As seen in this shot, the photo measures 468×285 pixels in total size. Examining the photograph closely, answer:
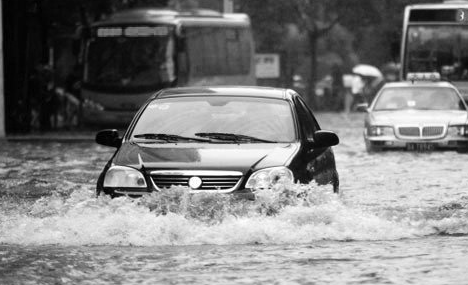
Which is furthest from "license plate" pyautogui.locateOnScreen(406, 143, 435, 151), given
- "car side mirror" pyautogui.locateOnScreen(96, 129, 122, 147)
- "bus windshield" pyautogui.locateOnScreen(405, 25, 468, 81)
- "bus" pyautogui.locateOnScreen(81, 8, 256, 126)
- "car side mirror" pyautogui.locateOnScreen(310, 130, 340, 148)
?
"car side mirror" pyautogui.locateOnScreen(96, 129, 122, 147)

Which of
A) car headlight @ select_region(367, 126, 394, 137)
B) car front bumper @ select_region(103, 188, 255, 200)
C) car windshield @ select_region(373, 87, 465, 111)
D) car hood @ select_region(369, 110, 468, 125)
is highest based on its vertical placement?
car front bumper @ select_region(103, 188, 255, 200)

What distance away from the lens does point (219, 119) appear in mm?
13188

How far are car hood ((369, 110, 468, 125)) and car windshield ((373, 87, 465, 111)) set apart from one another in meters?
0.42

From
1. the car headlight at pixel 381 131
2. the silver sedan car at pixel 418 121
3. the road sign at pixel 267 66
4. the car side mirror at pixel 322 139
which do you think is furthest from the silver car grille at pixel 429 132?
the road sign at pixel 267 66

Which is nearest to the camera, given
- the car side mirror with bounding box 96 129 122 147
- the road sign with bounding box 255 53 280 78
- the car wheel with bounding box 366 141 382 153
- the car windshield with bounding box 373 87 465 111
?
the car side mirror with bounding box 96 129 122 147

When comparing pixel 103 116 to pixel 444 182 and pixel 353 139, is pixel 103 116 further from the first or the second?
pixel 444 182

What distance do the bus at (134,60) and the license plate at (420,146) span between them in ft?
35.3

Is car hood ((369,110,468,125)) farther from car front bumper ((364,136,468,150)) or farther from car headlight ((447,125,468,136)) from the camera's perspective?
car front bumper ((364,136,468,150))

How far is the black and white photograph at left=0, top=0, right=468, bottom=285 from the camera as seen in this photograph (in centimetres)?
1053

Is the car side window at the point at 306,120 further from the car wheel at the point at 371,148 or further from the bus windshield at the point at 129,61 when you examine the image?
the bus windshield at the point at 129,61

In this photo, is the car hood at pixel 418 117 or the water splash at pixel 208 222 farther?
the car hood at pixel 418 117

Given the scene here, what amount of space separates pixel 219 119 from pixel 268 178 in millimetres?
1388

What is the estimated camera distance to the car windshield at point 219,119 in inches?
510

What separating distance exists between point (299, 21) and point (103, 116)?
21883 millimetres
